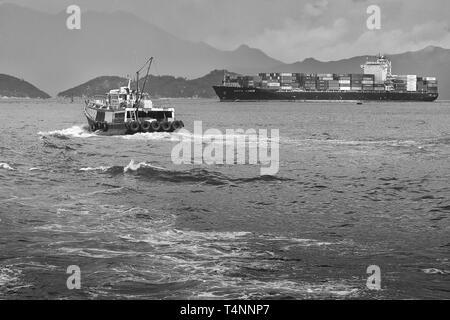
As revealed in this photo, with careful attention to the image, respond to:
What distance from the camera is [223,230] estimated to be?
63.0 feet

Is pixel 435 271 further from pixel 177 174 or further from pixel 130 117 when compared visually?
pixel 130 117

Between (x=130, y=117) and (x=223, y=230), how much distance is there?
47054 mm

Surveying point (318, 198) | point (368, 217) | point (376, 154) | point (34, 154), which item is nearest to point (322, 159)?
point (376, 154)

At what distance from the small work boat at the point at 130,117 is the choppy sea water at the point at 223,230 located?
83.3ft

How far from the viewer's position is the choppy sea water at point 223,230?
13.6m

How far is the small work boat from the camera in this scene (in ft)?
207

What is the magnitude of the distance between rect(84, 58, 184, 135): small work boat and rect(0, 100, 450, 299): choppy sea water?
25375 mm

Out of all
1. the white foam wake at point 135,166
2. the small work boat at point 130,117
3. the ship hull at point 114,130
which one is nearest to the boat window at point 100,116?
the small work boat at point 130,117

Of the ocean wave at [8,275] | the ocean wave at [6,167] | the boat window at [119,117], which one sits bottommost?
the ocean wave at [8,275]

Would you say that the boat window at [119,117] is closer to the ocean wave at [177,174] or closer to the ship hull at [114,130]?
the ship hull at [114,130]

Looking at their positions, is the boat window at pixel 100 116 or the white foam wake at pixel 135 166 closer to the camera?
the white foam wake at pixel 135 166

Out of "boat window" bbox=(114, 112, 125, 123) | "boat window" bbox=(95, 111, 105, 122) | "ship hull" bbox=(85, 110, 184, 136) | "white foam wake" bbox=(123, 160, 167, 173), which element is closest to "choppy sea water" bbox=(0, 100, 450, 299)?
"white foam wake" bbox=(123, 160, 167, 173)
